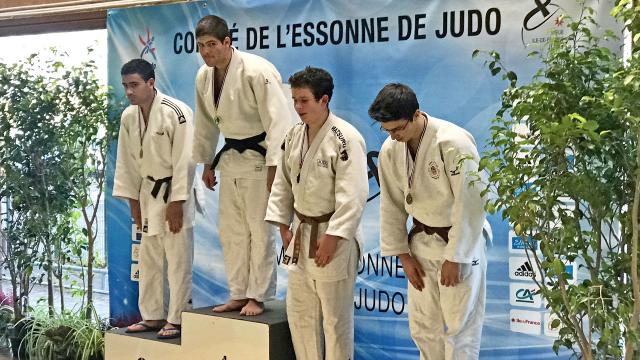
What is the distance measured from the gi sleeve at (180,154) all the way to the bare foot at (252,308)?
625 millimetres

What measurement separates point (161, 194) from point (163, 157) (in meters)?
0.19

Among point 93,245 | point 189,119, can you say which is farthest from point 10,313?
point 189,119

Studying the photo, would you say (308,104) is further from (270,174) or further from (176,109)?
(176,109)

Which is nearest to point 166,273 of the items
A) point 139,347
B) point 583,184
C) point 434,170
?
point 139,347

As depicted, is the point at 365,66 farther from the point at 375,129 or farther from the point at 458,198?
the point at 458,198

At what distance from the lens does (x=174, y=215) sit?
384 centimetres

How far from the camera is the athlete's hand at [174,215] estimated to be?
12.6 ft

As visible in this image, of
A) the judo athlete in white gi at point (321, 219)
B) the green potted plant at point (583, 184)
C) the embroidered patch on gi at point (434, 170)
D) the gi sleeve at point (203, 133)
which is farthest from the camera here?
the gi sleeve at point (203, 133)

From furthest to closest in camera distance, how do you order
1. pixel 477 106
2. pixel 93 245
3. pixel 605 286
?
1. pixel 93 245
2. pixel 477 106
3. pixel 605 286

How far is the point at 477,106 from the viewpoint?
12.3ft

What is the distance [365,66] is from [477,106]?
0.67 metres

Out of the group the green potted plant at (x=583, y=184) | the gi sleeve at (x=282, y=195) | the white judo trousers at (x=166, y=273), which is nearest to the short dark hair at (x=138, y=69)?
the white judo trousers at (x=166, y=273)

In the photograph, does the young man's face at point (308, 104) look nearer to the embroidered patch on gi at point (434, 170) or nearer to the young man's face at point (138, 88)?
the embroidered patch on gi at point (434, 170)

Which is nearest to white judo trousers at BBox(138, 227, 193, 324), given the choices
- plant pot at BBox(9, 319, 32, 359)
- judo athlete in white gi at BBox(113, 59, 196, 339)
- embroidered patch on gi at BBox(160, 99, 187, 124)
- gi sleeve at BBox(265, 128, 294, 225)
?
judo athlete in white gi at BBox(113, 59, 196, 339)
